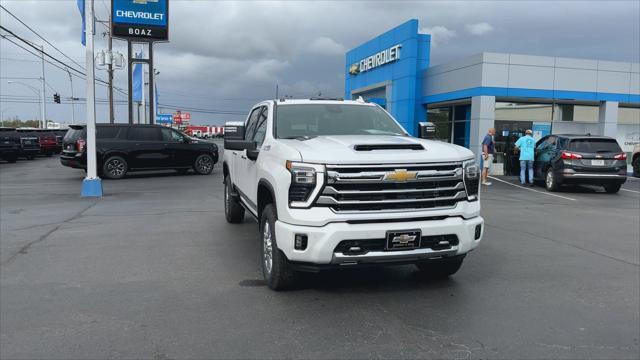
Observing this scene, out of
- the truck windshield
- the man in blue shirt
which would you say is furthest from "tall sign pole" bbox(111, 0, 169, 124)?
the truck windshield

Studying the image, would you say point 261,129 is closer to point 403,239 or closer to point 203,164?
point 403,239

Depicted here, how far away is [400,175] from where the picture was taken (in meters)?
4.59

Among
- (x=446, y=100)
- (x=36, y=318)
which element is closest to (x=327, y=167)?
(x=36, y=318)

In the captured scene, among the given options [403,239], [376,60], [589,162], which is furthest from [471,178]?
[376,60]

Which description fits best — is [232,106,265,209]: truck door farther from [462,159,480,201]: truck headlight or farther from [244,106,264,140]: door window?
[462,159,480,201]: truck headlight

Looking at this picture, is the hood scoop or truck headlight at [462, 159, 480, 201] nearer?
the hood scoop

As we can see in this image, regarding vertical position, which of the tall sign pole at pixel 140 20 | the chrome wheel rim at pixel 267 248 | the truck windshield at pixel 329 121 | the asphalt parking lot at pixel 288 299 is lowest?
the asphalt parking lot at pixel 288 299

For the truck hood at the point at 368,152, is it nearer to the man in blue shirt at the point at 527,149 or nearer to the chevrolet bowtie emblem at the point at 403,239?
the chevrolet bowtie emblem at the point at 403,239

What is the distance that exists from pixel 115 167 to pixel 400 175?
14.9 metres

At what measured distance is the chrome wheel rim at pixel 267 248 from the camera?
5.21m

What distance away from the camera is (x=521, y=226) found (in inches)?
360

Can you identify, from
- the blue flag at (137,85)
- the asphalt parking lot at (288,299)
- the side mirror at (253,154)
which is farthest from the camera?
the blue flag at (137,85)

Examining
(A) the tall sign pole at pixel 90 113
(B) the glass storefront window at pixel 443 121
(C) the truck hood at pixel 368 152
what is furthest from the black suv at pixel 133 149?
(C) the truck hood at pixel 368 152

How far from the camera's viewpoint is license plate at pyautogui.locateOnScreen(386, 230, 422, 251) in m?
4.54
